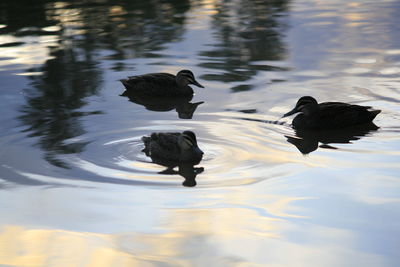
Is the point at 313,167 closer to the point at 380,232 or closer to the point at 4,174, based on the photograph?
the point at 380,232

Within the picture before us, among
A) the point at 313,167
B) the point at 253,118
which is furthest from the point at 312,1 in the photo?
the point at 313,167

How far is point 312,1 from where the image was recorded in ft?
79.2

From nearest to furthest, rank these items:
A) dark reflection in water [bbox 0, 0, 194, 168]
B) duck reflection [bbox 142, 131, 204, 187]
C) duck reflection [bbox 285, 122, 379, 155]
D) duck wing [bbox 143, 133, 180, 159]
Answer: duck reflection [bbox 142, 131, 204, 187] → duck wing [bbox 143, 133, 180, 159] → duck reflection [bbox 285, 122, 379, 155] → dark reflection in water [bbox 0, 0, 194, 168]

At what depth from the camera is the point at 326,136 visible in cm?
1177

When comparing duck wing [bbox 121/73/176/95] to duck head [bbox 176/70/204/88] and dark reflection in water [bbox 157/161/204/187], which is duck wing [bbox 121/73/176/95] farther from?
dark reflection in water [bbox 157/161/204/187]

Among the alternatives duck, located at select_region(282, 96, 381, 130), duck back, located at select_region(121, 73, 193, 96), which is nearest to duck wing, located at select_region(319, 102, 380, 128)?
duck, located at select_region(282, 96, 381, 130)

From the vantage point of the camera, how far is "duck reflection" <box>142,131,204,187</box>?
10.1 meters

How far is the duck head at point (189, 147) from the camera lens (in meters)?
10.1

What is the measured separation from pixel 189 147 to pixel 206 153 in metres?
0.40

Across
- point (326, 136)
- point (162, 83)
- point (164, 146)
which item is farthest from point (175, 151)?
point (162, 83)

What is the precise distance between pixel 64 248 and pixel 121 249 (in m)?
0.53

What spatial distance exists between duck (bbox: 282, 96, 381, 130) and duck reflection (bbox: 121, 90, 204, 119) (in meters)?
1.82

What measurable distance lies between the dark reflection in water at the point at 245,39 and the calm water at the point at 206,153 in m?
0.07

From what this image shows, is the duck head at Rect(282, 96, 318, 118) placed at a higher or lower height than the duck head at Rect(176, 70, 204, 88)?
higher
